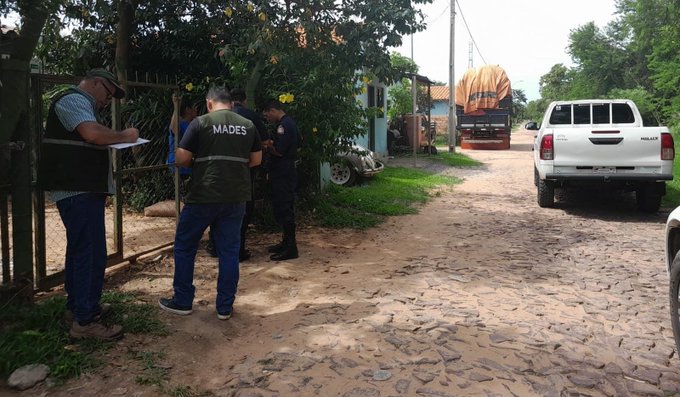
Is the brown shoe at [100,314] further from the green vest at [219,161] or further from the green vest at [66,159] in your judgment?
the green vest at [219,161]

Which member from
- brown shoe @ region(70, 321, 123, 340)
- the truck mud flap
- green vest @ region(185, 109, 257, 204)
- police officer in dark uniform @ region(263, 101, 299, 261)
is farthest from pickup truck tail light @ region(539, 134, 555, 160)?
the truck mud flap

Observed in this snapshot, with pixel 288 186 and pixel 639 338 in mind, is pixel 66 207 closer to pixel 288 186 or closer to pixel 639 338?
pixel 288 186

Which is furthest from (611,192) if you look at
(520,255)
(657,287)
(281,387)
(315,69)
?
(281,387)

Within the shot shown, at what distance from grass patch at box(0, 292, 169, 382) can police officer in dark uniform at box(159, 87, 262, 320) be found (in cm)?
32

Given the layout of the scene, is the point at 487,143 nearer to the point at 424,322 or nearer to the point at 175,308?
the point at 424,322

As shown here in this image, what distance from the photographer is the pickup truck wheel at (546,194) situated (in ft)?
30.3

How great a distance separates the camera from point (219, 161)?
4098 millimetres

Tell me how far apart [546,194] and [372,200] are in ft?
9.61

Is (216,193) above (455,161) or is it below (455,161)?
below

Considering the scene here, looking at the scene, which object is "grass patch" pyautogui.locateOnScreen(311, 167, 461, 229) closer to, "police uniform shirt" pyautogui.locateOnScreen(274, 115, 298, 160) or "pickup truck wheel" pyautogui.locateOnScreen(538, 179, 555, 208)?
"pickup truck wheel" pyautogui.locateOnScreen(538, 179, 555, 208)

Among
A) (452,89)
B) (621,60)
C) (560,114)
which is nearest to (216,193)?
(560,114)

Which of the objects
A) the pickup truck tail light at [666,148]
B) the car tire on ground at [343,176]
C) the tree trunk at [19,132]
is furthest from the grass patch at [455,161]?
the tree trunk at [19,132]

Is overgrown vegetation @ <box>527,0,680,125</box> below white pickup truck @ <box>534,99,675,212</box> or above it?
above

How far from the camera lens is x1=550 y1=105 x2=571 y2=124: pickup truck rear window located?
9.90m
